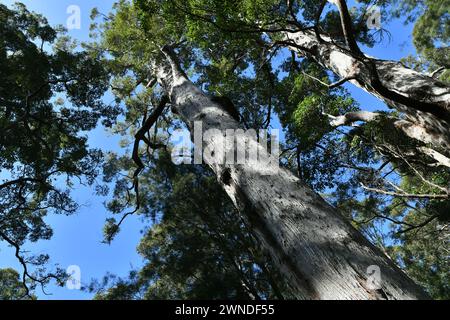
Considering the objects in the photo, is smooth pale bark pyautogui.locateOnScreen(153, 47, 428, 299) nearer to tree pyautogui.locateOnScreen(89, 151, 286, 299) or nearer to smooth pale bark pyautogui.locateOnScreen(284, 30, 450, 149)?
smooth pale bark pyautogui.locateOnScreen(284, 30, 450, 149)

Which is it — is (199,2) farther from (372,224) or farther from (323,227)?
(372,224)

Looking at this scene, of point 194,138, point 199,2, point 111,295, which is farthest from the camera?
point 111,295

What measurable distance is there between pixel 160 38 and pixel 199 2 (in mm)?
3545

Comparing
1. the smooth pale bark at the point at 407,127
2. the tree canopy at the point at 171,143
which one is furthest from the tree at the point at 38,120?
the smooth pale bark at the point at 407,127

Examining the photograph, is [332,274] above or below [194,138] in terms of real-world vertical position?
below

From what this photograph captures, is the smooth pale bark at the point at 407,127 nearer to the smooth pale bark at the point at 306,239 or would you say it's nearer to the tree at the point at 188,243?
the smooth pale bark at the point at 306,239

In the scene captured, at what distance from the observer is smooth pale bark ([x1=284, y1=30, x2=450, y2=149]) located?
334cm

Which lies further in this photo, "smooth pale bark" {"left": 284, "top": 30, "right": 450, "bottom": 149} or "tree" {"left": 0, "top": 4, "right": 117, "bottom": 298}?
"tree" {"left": 0, "top": 4, "right": 117, "bottom": 298}

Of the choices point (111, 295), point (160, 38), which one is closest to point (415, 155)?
point (160, 38)

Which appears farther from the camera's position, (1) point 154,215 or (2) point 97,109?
(1) point 154,215

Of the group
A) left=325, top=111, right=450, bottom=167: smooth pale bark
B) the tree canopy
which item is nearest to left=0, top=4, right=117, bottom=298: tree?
the tree canopy

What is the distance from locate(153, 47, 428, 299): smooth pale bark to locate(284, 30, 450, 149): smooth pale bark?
1.54m

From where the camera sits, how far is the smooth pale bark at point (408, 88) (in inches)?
131
